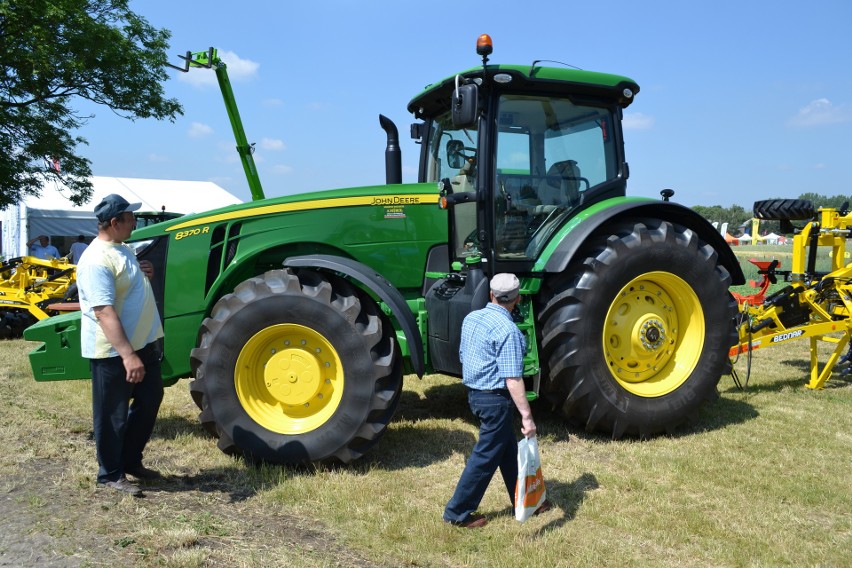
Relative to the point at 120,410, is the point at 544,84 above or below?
above

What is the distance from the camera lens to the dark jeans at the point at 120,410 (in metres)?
3.59

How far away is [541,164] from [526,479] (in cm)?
244

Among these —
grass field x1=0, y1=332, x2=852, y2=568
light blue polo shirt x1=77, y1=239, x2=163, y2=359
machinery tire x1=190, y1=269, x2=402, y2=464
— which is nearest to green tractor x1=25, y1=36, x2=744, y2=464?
machinery tire x1=190, y1=269, x2=402, y2=464

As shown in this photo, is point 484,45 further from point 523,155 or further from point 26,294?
point 26,294

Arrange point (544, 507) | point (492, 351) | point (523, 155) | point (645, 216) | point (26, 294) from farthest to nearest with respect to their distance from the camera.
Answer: point (26, 294) → point (645, 216) → point (523, 155) → point (544, 507) → point (492, 351)

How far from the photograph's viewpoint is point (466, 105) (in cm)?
404

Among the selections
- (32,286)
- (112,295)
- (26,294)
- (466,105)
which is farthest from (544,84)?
(32,286)

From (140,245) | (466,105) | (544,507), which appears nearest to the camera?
(544,507)

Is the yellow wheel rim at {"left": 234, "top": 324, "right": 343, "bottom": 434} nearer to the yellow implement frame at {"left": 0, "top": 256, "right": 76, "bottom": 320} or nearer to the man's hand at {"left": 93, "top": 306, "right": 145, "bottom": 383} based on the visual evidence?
the man's hand at {"left": 93, "top": 306, "right": 145, "bottom": 383}

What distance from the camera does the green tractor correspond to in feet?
13.6

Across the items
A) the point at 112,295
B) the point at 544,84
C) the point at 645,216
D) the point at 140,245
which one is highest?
the point at 544,84

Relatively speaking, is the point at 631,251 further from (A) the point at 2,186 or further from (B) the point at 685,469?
(A) the point at 2,186

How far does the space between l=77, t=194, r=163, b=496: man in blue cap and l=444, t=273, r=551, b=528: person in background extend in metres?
1.75

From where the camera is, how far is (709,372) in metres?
4.95
